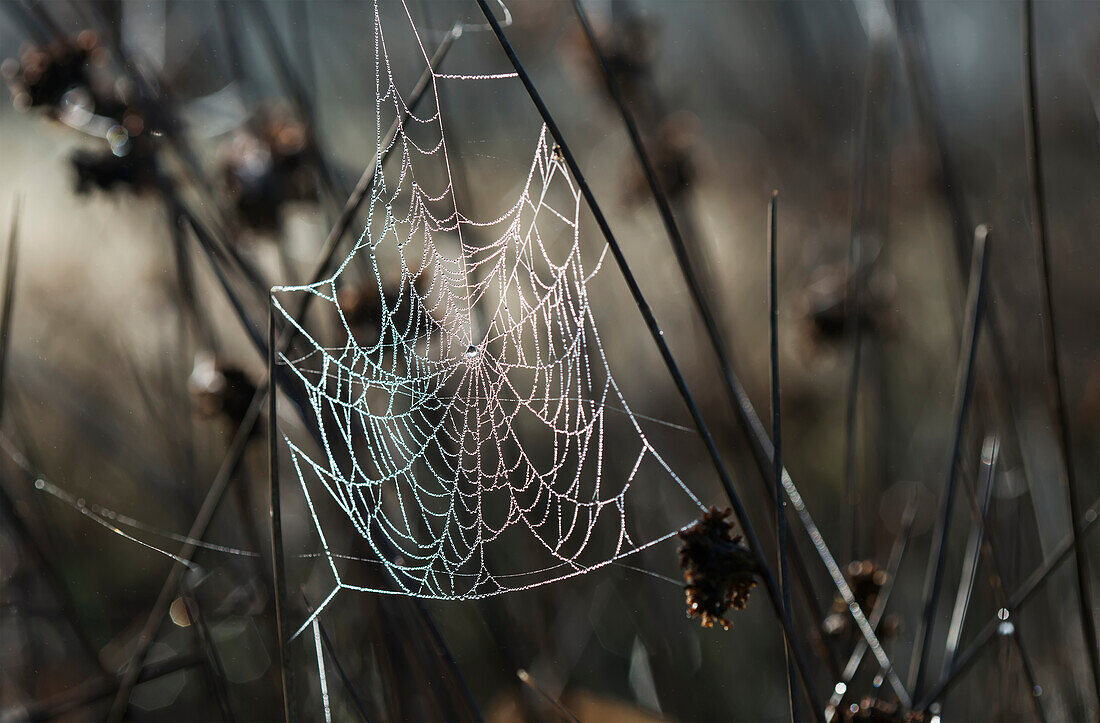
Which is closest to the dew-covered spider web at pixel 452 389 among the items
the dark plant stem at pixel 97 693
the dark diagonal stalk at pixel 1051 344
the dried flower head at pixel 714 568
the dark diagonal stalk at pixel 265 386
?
the dark diagonal stalk at pixel 265 386

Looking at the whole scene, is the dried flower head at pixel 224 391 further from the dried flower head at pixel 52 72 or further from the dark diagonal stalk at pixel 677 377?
the dark diagonal stalk at pixel 677 377

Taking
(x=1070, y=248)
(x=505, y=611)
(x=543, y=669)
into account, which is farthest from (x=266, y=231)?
(x=1070, y=248)

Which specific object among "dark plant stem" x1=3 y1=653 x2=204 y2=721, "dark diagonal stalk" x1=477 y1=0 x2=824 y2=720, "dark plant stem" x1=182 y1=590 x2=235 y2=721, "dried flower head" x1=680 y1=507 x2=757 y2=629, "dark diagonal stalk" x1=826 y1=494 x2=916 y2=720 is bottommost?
"dark plant stem" x1=3 y1=653 x2=204 y2=721

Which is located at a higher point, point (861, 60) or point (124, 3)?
point (861, 60)

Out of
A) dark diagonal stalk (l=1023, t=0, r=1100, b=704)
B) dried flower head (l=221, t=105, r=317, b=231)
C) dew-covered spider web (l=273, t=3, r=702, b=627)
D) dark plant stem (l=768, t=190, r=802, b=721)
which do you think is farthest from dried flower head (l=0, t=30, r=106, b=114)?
dark diagonal stalk (l=1023, t=0, r=1100, b=704)

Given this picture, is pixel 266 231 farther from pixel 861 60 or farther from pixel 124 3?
pixel 861 60

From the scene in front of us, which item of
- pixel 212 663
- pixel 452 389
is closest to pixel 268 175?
pixel 452 389

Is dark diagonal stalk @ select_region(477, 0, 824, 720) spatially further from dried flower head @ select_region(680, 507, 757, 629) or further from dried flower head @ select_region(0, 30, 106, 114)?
dried flower head @ select_region(0, 30, 106, 114)
